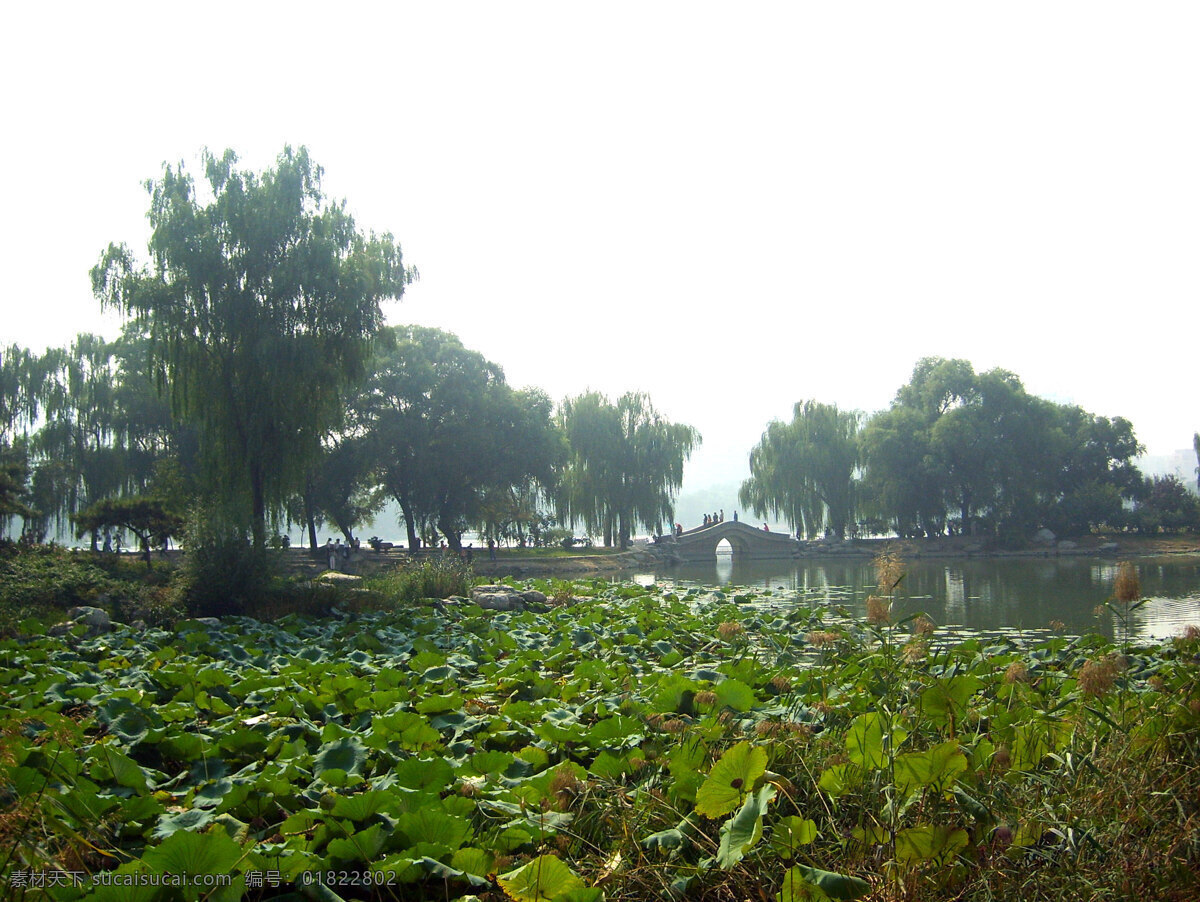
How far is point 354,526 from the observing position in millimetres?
34219

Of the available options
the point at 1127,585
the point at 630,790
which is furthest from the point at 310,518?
the point at 1127,585

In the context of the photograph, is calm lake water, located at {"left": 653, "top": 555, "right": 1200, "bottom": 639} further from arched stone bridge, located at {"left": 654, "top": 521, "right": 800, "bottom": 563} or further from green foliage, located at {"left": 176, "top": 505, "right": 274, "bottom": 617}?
green foliage, located at {"left": 176, "top": 505, "right": 274, "bottom": 617}

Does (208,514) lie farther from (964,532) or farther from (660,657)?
(964,532)

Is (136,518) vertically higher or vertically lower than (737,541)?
higher

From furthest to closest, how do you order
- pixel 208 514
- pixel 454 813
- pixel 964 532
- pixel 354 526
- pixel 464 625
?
pixel 964 532
pixel 354 526
pixel 208 514
pixel 464 625
pixel 454 813

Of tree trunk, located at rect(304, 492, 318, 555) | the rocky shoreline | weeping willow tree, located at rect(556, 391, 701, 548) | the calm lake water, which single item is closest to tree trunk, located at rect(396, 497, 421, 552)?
the rocky shoreline

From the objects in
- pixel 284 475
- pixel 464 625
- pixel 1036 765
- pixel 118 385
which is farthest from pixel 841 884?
pixel 118 385

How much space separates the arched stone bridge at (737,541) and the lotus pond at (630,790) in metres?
34.1

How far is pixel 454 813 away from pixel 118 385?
30735 millimetres

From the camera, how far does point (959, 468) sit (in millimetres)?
35469

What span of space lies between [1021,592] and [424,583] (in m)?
12.5

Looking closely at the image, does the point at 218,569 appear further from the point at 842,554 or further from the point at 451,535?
the point at 842,554

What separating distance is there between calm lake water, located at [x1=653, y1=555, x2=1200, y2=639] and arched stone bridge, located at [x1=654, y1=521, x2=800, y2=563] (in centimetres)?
810

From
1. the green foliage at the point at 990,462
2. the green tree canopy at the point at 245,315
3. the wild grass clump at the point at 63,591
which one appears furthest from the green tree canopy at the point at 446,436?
the green foliage at the point at 990,462
